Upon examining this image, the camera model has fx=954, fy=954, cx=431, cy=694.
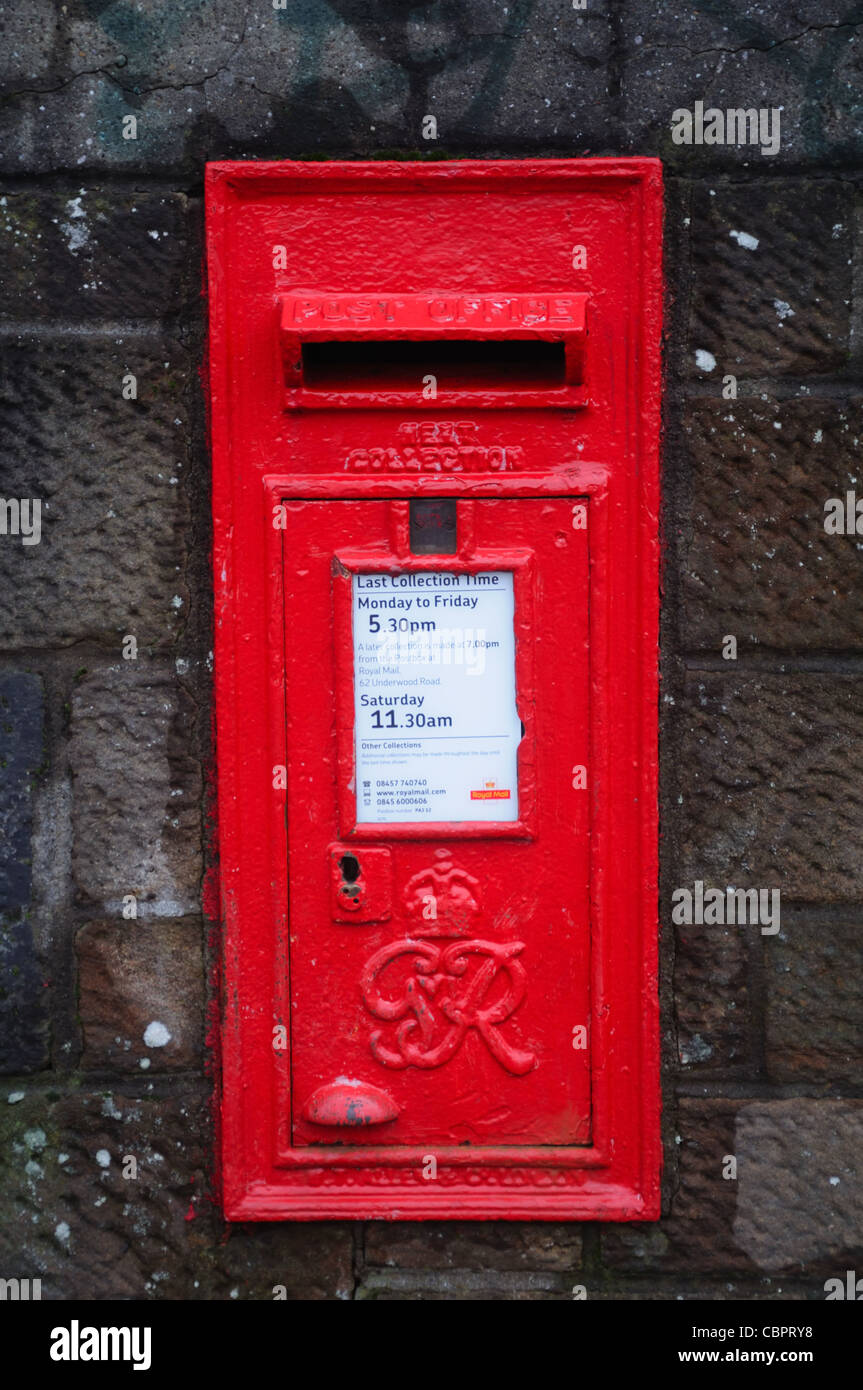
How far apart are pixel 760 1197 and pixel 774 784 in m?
0.75

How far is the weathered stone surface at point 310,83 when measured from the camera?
165 centimetres

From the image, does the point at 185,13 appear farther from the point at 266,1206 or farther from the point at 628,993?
the point at 266,1206

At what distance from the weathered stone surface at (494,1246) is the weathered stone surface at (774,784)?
2.26 ft

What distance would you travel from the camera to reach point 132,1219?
174 cm

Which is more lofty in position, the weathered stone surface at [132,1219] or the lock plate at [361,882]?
the lock plate at [361,882]

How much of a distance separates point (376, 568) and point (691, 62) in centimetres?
104

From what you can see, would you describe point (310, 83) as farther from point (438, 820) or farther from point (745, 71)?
point (438, 820)

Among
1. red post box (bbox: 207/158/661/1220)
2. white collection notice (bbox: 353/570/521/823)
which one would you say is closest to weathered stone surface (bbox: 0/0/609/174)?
red post box (bbox: 207/158/661/1220)

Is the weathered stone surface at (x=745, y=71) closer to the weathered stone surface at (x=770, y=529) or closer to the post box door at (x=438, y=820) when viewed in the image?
the weathered stone surface at (x=770, y=529)

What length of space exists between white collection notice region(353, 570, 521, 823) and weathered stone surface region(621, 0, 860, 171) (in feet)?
2.81

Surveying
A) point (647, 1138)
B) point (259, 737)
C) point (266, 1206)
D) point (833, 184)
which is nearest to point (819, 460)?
point (833, 184)

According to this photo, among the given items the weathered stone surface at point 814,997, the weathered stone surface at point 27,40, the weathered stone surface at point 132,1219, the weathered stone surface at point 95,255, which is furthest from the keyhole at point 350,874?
the weathered stone surface at point 27,40

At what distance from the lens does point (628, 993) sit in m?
1.67

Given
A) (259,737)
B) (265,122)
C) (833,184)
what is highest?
(265,122)
